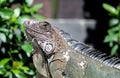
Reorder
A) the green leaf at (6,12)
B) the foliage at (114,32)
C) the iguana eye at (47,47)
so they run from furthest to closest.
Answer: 1. the foliage at (114,32)
2. the green leaf at (6,12)
3. the iguana eye at (47,47)

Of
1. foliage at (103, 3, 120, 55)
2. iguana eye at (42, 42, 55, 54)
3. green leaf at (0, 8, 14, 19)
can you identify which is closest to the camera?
iguana eye at (42, 42, 55, 54)

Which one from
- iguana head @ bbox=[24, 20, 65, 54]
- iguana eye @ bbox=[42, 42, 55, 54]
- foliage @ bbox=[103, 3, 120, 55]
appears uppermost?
iguana head @ bbox=[24, 20, 65, 54]

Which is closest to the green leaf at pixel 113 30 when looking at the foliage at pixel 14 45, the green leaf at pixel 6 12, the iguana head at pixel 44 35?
the foliage at pixel 14 45

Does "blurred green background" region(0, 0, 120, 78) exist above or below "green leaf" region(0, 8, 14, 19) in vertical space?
below

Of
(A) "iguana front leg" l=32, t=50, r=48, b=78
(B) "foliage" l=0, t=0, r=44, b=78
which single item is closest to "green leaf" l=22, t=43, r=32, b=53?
(B) "foliage" l=0, t=0, r=44, b=78

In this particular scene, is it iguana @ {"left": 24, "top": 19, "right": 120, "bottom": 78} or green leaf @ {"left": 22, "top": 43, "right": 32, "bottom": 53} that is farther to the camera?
green leaf @ {"left": 22, "top": 43, "right": 32, "bottom": 53}

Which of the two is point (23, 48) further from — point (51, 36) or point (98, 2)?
point (98, 2)

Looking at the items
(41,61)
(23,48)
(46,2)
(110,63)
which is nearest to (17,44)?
(23,48)

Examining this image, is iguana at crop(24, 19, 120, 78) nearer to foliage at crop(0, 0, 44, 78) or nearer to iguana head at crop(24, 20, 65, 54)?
iguana head at crop(24, 20, 65, 54)

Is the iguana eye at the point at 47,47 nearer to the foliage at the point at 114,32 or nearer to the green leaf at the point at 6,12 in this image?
the green leaf at the point at 6,12
